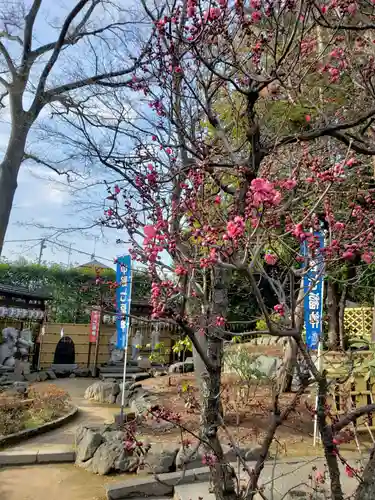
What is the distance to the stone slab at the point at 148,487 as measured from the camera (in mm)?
4828

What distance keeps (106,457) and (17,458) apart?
58.3 inches

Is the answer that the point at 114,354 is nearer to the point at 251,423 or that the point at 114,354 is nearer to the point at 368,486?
the point at 251,423

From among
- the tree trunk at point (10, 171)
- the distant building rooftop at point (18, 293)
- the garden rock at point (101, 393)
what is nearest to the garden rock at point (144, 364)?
the garden rock at point (101, 393)

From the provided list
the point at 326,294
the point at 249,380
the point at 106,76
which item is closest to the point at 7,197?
the point at 106,76

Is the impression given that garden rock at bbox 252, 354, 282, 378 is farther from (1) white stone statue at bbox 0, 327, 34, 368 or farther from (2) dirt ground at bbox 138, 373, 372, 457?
(1) white stone statue at bbox 0, 327, 34, 368

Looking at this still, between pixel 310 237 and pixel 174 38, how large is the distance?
1.81 meters

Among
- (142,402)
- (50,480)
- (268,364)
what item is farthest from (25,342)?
(50,480)

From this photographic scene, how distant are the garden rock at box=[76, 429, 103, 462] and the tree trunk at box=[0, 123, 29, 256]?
5.75m

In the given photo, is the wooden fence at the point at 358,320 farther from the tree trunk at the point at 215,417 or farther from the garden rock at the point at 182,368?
the tree trunk at the point at 215,417

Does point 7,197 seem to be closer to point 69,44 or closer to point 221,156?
point 69,44

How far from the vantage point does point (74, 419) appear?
9.55 metres

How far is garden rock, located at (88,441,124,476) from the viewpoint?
235 inches

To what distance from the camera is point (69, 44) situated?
442 inches

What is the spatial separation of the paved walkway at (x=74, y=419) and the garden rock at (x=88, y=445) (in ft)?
2.55
